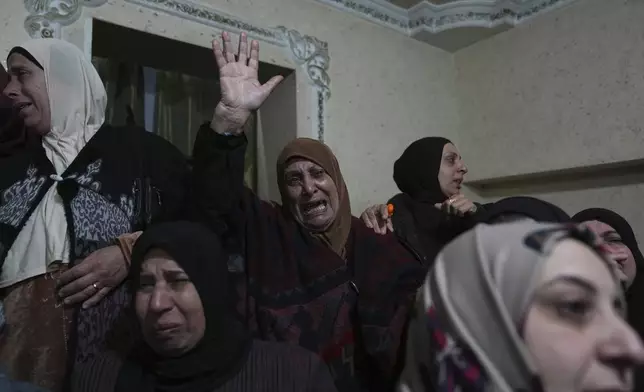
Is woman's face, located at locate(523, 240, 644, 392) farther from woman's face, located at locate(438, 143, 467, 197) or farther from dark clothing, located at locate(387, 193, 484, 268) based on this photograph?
woman's face, located at locate(438, 143, 467, 197)

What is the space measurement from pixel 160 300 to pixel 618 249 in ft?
3.87

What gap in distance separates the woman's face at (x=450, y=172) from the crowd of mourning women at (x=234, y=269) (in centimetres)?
27

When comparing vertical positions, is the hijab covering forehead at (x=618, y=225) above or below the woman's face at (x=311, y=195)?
below

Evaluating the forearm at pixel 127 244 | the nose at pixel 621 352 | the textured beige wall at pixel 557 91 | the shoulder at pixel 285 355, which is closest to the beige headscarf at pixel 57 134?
the forearm at pixel 127 244

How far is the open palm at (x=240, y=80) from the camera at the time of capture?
4.20 feet

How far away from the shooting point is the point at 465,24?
8.53 ft

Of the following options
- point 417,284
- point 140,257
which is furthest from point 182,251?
point 417,284

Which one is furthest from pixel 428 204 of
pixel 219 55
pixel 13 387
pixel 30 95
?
pixel 13 387

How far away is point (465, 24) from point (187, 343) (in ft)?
6.88

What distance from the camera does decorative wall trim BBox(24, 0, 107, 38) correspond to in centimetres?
169

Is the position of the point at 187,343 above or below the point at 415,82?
below

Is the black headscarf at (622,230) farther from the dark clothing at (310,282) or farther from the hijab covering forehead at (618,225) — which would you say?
the dark clothing at (310,282)

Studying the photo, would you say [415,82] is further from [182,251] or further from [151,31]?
[182,251]

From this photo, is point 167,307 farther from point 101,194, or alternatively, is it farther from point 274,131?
point 274,131
